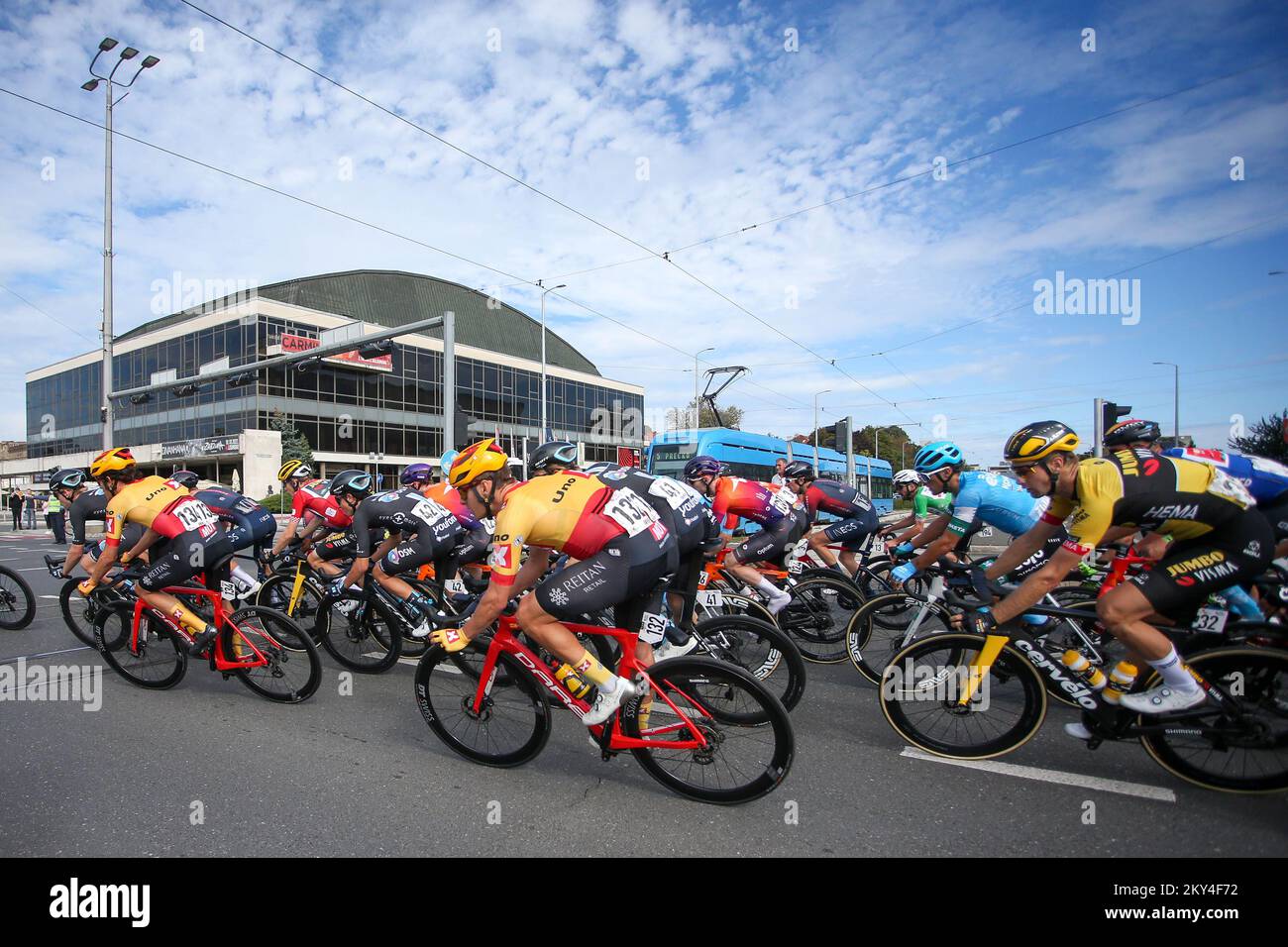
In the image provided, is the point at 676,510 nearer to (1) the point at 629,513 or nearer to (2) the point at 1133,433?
(1) the point at 629,513

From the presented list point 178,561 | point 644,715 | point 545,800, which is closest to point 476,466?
point 644,715

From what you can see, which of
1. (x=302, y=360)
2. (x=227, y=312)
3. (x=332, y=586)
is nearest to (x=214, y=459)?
(x=227, y=312)

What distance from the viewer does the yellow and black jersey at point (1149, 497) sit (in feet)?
11.0

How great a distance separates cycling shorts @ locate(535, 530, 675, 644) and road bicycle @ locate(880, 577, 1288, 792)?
1566mm

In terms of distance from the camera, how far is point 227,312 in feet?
144

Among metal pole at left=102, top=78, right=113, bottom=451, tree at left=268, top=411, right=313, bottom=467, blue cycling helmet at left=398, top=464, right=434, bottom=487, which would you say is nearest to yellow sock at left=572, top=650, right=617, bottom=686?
blue cycling helmet at left=398, top=464, right=434, bottom=487

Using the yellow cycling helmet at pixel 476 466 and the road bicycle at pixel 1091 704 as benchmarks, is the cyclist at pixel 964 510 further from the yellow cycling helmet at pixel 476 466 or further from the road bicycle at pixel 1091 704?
the yellow cycling helmet at pixel 476 466

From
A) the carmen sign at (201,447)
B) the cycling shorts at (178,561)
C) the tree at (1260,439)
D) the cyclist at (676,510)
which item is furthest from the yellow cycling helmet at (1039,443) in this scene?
the carmen sign at (201,447)

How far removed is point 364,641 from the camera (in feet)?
19.8

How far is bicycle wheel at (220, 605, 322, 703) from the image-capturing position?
5.09 metres

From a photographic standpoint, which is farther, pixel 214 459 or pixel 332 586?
pixel 214 459
